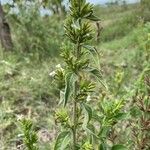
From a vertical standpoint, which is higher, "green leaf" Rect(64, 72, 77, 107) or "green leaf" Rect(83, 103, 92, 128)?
"green leaf" Rect(64, 72, 77, 107)

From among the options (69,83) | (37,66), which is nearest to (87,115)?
(69,83)

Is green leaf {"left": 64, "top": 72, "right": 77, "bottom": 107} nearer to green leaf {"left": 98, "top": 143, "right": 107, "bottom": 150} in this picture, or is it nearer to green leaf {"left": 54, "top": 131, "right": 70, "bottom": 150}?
green leaf {"left": 54, "top": 131, "right": 70, "bottom": 150}

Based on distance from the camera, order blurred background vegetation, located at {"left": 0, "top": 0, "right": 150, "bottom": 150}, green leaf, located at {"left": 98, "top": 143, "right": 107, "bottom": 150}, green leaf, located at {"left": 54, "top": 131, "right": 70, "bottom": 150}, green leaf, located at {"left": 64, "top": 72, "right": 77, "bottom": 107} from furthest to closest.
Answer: blurred background vegetation, located at {"left": 0, "top": 0, "right": 150, "bottom": 150} < green leaf, located at {"left": 98, "top": 143, "right": 107, "bottom": 150} < green leaf, located at {"left": 54, "top": 131, "right": 70, "bottom": 150} < green leaf, located at {"left": 64, "top": 72, "right": 77, "bottom": 107}

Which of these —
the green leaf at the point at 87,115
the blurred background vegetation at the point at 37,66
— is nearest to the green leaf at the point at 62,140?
the green leaf at the point at 87,115

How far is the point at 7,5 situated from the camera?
9.82 m

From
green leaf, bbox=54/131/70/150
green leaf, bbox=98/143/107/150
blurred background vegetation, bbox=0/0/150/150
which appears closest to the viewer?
green leaf, bbox=54/131/70/150

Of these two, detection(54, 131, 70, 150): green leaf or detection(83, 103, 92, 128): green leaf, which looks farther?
detection(54, 131, 70, 150): green leaf

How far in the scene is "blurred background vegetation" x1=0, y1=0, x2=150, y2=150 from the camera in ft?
17.4

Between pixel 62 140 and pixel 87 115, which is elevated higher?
pixel 87 115

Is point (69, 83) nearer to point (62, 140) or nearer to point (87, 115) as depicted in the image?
point (87, 115)

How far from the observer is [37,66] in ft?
28.0

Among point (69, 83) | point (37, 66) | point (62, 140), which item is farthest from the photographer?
point (37, 66)

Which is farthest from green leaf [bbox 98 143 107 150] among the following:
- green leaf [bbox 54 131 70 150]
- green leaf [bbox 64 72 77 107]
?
green leaf [bbox 64 72 77 107]

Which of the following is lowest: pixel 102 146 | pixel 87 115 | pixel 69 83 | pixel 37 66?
pixel 37 66
